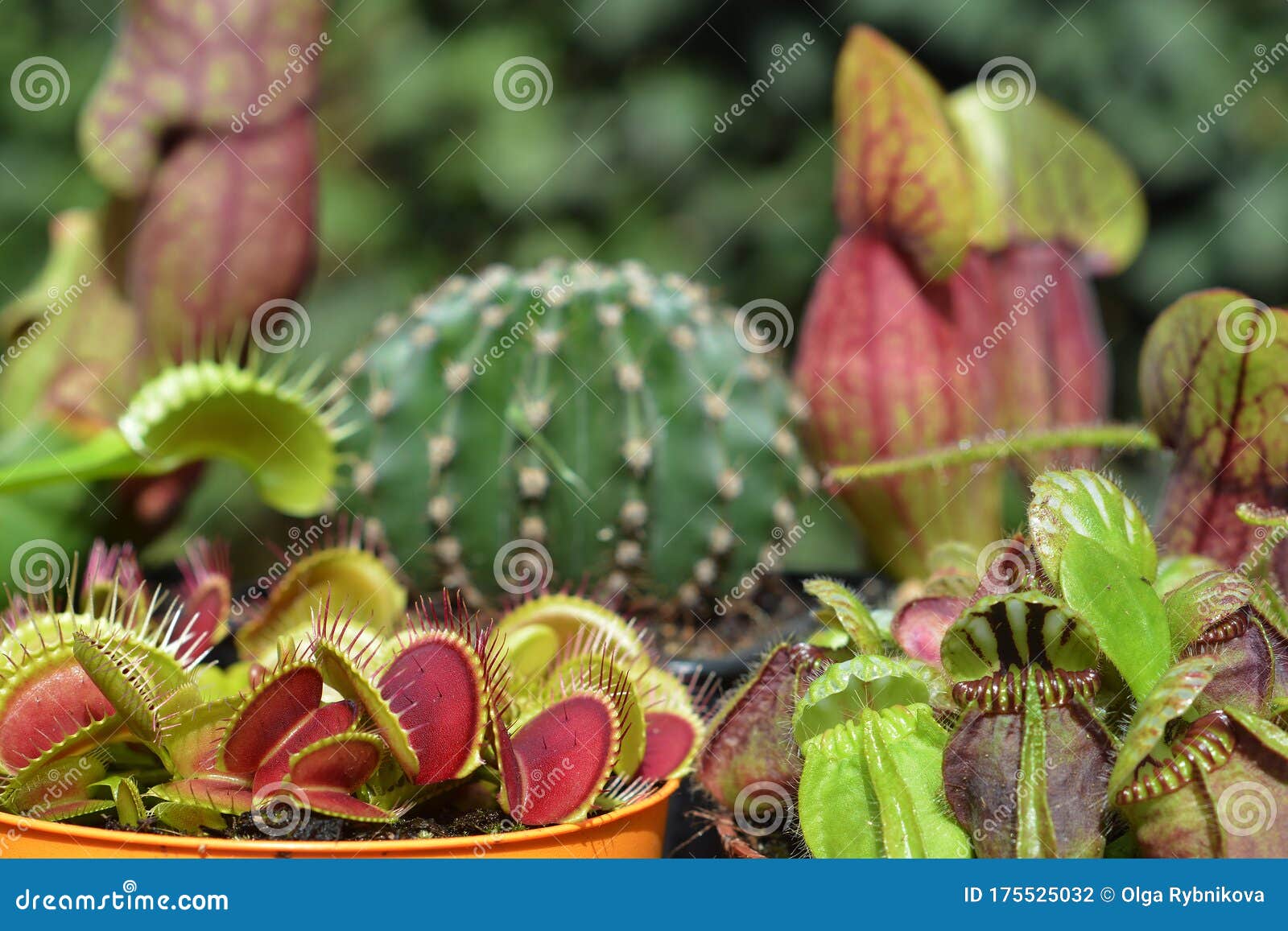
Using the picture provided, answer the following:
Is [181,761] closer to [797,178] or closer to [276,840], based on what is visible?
[276,840]

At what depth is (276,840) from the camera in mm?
338

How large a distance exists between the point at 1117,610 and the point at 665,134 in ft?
3.37

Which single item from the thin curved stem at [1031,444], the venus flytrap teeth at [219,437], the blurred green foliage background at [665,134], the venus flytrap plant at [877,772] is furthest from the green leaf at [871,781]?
the blurred green foliage background at [665,134]

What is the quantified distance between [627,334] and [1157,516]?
14.7 inches

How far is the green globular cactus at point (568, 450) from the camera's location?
77 cm

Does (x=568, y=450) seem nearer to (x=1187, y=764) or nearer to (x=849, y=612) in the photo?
(x=849, y=612)

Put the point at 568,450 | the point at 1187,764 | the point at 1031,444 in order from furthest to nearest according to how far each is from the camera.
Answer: the point at 568,450 → the point at 1031,444 → the point at 1187,764

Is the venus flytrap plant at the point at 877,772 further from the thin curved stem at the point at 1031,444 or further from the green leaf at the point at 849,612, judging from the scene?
the thin curved stem at the point at 1031,444

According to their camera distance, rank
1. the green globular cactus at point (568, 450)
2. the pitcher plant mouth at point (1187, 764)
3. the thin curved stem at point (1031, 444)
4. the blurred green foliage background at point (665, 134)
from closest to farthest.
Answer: the pitcher plant mouth at point (1187, 764), the thin curved stem at point (1031, 444), the green globular cactus at point (568, 450), the blurred green foliage background at point (665, 134)

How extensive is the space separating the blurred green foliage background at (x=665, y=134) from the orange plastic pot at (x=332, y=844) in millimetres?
983

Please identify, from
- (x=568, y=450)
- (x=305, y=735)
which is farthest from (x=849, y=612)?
(x=568, y=450)

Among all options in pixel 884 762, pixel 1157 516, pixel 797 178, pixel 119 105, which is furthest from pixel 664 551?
pixel 797 178

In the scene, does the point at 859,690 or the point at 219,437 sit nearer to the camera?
the point at 859,690

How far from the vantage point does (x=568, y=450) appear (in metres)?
0.77
